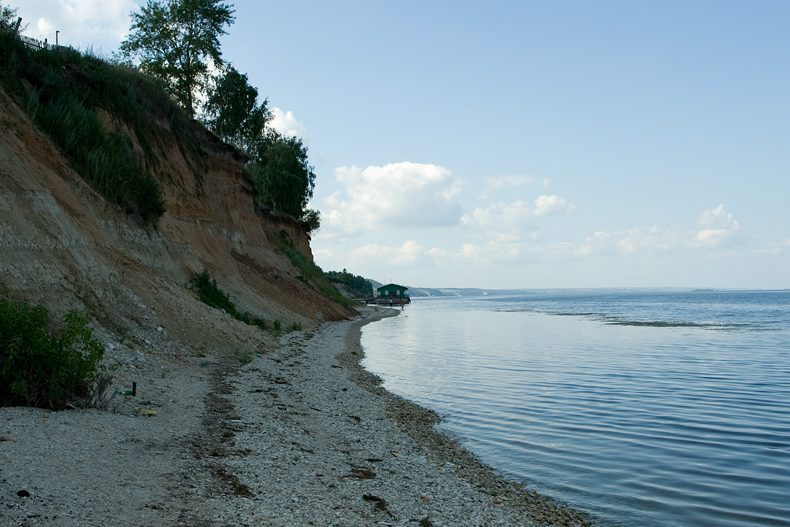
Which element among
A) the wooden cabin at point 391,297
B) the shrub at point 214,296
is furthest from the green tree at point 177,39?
the wooden cabin at point 391,297

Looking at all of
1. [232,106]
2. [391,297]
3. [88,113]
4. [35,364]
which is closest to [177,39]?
[232,106]

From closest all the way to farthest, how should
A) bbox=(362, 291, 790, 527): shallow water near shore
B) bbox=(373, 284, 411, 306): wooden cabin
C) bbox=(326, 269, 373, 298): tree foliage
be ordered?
bbox=(362, 291, 790, 527): shallow water near shore → bbox=(373, 284, 411, 306): wooden cabin → bbox=(326, 269, 373, 298): tree foliage

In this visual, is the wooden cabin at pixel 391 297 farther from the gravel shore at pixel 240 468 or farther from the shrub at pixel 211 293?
the gravel shore at pixel 240 468

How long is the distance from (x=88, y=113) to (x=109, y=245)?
779 centimetres

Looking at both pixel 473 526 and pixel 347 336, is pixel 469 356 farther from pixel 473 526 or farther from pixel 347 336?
pixel 473 526

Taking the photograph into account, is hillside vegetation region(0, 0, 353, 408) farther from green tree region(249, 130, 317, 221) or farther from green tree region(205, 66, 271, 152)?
green tree region(249, 130, 317, 221)

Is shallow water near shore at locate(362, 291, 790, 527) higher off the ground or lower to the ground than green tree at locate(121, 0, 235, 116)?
lower

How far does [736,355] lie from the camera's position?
31.1 m

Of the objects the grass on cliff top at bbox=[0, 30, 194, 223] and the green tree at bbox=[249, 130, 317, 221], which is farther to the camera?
the green tree at bbox=[249, 130, 317, 221]

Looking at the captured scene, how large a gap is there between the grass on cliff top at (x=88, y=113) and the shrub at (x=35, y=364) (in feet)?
47.0

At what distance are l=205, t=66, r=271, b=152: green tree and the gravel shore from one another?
129 feet

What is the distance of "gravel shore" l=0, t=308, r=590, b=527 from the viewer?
685cm

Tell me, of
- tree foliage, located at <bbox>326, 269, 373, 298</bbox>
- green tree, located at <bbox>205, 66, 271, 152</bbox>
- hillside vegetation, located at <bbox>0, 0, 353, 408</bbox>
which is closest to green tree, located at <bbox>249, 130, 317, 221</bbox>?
green tree, located at <bbox>205, 66, 271, 152</bbox>

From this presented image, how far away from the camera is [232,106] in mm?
51812
